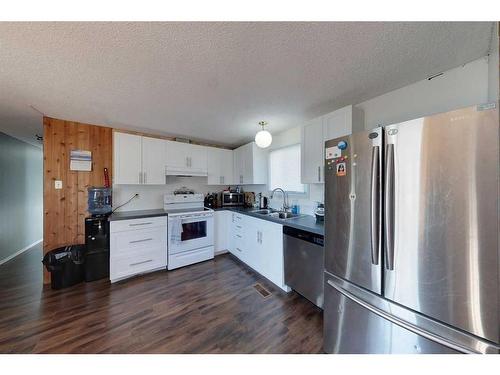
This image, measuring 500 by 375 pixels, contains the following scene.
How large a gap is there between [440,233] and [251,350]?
155 cm

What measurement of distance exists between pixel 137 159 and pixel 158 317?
7.58 feet

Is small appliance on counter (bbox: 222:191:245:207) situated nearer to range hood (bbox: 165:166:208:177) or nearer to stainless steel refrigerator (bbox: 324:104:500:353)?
range hood (bbox: 165:166:208:177)

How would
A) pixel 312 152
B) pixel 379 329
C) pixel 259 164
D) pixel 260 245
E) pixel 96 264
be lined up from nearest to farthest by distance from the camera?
1. pixel 379 329
2. pixel 312 152
3. pixel 96 264
4. pixel 260 245
5. pixel 259 164

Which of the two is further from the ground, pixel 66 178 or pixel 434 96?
pixel 434 96

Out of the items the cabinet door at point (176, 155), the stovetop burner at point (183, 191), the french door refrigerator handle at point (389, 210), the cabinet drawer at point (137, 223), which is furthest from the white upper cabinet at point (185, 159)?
the french door refrigerator handle at point (389, 210)

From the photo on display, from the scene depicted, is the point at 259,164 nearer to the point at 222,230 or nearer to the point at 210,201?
the point at 210,201

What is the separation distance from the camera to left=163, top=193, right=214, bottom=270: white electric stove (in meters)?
2.89

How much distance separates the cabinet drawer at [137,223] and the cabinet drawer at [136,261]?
343 mm

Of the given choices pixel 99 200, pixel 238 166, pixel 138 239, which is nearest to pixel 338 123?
pixel 238 166

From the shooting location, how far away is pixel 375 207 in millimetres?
1135

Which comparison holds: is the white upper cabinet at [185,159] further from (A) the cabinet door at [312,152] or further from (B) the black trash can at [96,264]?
(A) the cabinet door at [312,152]

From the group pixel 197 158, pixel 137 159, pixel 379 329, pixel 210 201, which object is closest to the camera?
pixel 379 329
